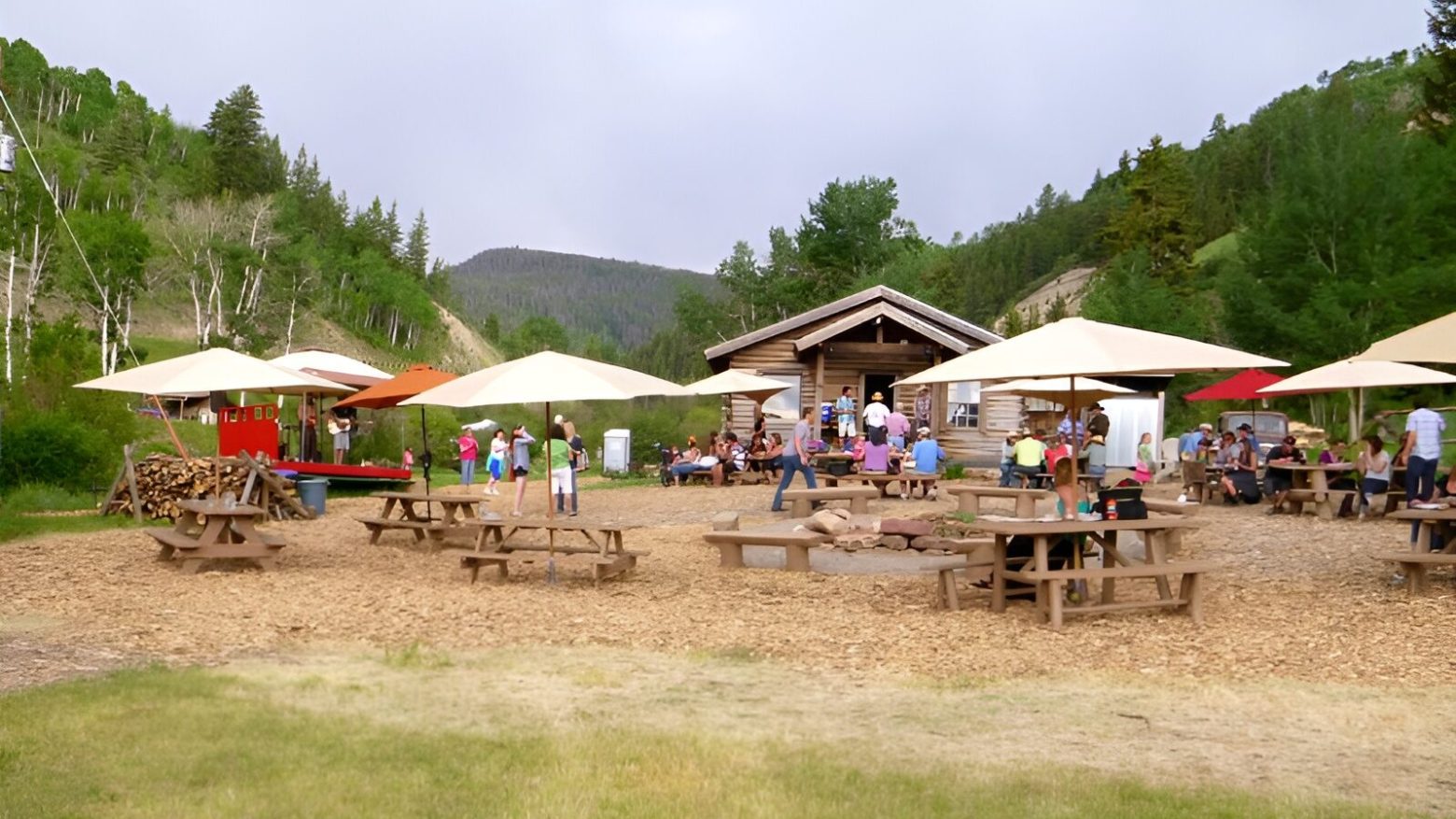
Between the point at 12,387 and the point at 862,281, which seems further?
the point at 862,281

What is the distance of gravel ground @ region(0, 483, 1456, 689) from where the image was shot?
7.68 m

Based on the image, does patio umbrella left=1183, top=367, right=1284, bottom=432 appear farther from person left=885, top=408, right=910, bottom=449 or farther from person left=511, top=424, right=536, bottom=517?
person left=511, top=424, right=536, bottom=517

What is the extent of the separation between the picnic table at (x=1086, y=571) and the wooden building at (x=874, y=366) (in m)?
17.3

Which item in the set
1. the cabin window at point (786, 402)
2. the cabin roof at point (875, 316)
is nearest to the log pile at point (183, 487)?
the cabin roof at point (875, 316)

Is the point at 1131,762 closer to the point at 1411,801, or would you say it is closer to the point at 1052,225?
the point at 1411,801

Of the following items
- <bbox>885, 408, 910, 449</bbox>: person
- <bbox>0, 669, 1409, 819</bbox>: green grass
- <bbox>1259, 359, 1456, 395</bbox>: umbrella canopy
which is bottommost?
<bbox>0, 669, 1409, 819</bbox>: green grass

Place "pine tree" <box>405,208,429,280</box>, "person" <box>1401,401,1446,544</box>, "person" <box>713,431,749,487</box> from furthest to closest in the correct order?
"pine tree" <box>405,208,429,280</box> → "person" <box>713,431,749,487</box> → "person" <box>1401,401,1446,544</box>

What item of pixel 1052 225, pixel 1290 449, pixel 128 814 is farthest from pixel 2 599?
pixel 1052 225

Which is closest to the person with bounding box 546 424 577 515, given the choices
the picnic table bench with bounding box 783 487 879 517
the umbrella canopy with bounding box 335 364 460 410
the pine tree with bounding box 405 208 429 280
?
the umbrella canopy with bounding box 335 364 460 410

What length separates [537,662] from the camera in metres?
7.59

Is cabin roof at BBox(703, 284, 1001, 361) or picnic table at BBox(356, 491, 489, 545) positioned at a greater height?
cabin roof at BBox(703, 284, 1001, 361)

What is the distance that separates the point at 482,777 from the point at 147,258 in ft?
178

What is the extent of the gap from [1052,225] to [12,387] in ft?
367

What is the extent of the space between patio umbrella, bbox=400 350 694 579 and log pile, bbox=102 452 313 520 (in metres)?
5.87
